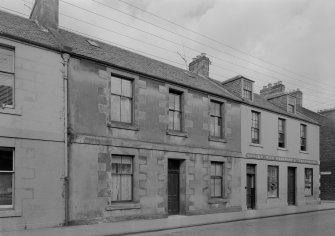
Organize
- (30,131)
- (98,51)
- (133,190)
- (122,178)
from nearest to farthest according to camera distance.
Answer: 1. (30,131)
2. (122,178)
3. (133,190)
4. (98,51)

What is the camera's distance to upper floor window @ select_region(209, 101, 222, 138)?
19562 mm

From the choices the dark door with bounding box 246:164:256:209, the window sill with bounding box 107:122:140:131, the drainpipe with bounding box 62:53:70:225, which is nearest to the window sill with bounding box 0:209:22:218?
the drainpipe with bounding box 62:53:70:225

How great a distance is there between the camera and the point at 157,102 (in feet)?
55.1

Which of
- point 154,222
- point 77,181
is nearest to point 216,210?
point 154,222

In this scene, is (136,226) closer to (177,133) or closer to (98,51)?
(177,133)

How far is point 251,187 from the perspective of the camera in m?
21.6

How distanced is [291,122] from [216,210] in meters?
9.59

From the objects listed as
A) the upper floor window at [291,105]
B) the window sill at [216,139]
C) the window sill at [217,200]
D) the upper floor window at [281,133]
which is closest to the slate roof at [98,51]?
the window sill at [216,139]

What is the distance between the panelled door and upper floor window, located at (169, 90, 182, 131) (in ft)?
35.1

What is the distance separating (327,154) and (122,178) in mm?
21810

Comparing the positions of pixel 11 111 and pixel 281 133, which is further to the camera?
pixel 281 133

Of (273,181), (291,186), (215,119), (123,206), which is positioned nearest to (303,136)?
(291,186)

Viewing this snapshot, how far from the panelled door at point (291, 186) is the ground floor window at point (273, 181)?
65.4 inches

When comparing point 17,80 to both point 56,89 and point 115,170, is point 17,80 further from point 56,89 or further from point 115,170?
point 115,170
